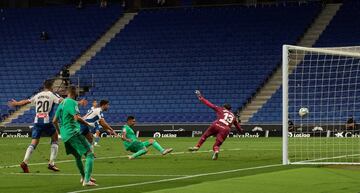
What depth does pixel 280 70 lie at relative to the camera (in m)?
48.9

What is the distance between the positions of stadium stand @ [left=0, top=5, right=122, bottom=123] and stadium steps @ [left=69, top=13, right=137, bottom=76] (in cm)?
34

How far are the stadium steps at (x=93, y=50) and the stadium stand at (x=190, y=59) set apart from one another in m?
0.61

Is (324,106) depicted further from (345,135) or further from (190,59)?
(190,59)

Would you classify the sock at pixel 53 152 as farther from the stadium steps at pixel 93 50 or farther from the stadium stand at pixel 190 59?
the stadium steps at pixel 93 50

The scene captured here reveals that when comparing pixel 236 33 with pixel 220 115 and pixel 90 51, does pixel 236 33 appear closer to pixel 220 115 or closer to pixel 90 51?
pixel 90 51

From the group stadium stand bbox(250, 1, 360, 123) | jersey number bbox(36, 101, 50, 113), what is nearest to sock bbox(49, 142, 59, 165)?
jersey number bbox(36, 101, 50, 113)

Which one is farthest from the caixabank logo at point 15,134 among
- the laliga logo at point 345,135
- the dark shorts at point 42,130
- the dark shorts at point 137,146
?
the dark shorts at point 42,130

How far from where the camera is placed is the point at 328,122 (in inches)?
1650

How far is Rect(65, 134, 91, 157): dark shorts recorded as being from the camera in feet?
54.5

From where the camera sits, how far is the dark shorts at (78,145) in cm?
1661

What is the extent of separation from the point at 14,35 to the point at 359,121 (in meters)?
27.9

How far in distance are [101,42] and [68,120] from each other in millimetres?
39526

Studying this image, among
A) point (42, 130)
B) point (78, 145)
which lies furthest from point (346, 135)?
point (78, 145)

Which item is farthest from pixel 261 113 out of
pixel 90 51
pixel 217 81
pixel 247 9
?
pixel 90 51
